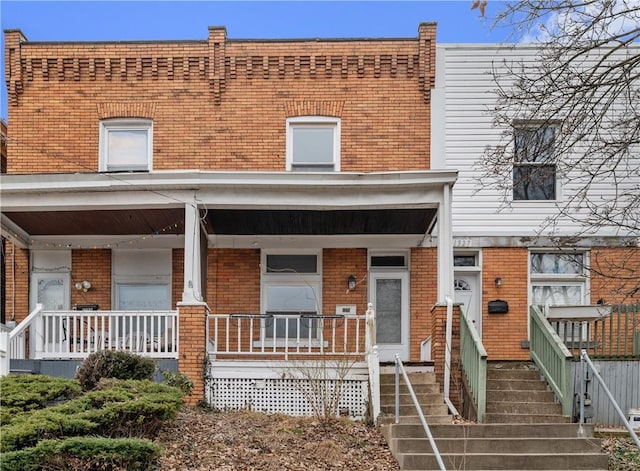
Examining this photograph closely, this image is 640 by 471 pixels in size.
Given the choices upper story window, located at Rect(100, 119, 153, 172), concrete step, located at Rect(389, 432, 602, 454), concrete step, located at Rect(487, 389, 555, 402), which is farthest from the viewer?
upper story window, located at Rect(100, 119, 153, 172)

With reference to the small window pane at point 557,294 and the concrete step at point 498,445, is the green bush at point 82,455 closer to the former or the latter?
the concrete step at point 498,445

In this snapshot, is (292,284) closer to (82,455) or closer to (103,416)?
(103,416)

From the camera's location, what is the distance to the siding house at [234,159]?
14.3 metres

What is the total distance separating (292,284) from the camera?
1467cm

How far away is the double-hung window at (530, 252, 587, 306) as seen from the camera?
14781mm

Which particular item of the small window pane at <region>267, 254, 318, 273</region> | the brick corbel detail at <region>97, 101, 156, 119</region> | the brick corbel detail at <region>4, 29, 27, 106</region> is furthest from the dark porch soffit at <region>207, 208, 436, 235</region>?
the brick corbel detail at <region>4, 29, 27, 106</region>

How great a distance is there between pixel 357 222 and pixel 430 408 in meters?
3.77

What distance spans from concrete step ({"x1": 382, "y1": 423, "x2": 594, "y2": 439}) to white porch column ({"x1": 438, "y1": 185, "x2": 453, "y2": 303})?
2.47 meters

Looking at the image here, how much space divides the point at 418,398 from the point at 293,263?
423 cm

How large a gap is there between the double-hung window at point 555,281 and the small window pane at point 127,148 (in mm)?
7637

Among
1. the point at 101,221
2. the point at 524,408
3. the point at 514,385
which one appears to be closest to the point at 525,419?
the point at 524,408

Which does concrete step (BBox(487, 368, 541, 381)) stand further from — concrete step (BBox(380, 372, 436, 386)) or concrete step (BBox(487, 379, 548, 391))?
concrete step (BBox(380, 372, 436, 386))

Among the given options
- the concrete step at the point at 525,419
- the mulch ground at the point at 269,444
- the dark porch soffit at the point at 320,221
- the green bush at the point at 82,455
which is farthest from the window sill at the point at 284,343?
the green bush at the point at 82,455

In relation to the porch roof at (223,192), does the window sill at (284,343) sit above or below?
below
